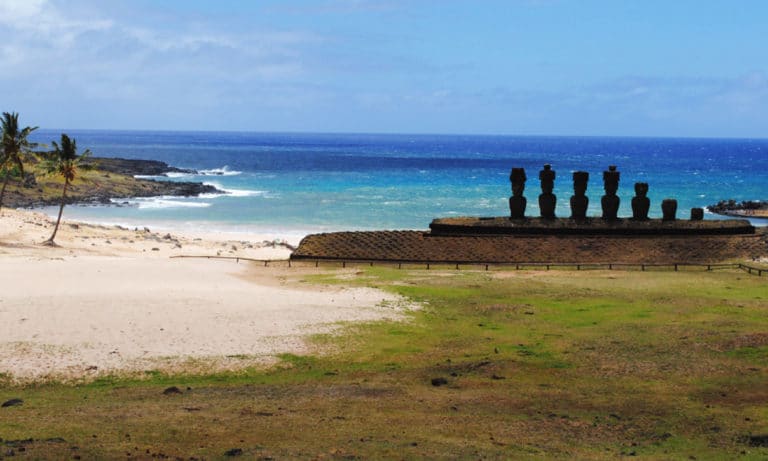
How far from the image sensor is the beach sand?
82.2 ft

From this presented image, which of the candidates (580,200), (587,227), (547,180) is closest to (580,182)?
(580,200)

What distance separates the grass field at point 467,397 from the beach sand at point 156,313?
4.08 feet

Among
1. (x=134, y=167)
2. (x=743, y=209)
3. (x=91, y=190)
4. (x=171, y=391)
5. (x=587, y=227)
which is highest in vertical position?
(x=587, y=227)

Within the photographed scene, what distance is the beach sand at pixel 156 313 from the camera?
82.2 feet

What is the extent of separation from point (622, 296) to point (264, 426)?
1957 centimetres

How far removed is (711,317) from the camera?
1207 inches

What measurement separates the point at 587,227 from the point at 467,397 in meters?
26.6

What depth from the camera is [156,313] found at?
29.8 metres

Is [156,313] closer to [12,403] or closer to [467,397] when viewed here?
[12,403]

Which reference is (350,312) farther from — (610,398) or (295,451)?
(295,451)

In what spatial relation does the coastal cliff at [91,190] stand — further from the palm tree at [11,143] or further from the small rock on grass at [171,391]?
the small rock on grass at [171,391]

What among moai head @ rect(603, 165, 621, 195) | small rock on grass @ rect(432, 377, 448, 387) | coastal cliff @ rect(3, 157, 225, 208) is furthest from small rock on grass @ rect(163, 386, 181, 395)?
coastal cliff @ rect(3, 157, 225, 208)

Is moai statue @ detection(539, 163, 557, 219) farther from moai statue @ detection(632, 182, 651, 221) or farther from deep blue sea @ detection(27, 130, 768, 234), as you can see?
deep blue sea @ detection(27, 130, 768, 234)

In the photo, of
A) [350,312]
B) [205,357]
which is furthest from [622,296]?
[205,357]
